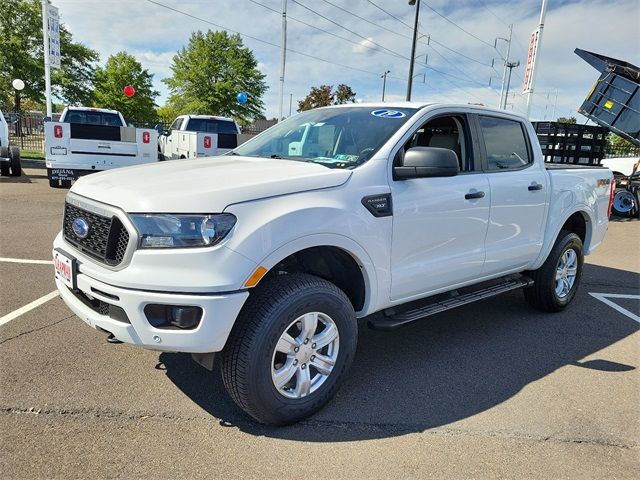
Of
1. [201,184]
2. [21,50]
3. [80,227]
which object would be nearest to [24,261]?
[80,227]

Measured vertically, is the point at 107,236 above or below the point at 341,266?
above

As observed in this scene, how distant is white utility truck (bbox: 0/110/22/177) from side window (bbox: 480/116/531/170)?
12.8 m

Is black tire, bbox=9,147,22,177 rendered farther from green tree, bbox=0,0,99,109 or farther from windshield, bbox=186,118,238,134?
green tree, bbox=0,0,99,109

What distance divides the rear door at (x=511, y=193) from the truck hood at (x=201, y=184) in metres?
1.66

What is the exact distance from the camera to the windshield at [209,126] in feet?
51.5

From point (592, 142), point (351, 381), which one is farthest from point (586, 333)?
point (592, 142)

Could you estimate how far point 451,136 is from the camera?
4.20 meters

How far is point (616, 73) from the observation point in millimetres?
12844

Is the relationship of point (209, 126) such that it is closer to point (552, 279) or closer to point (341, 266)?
point (552, 279)

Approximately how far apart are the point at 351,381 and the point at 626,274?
548 cm

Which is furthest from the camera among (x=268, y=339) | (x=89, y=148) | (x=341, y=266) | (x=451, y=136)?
(x=89, y=148)

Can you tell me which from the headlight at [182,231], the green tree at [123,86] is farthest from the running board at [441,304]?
the green tree at [123,86]

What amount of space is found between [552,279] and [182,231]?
152 inches

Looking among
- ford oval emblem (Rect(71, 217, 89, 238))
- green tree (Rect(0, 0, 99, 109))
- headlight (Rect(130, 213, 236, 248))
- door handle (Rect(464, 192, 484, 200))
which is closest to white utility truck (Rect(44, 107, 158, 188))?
ford oval emblem (Rect(71, 217, 89, 238))
